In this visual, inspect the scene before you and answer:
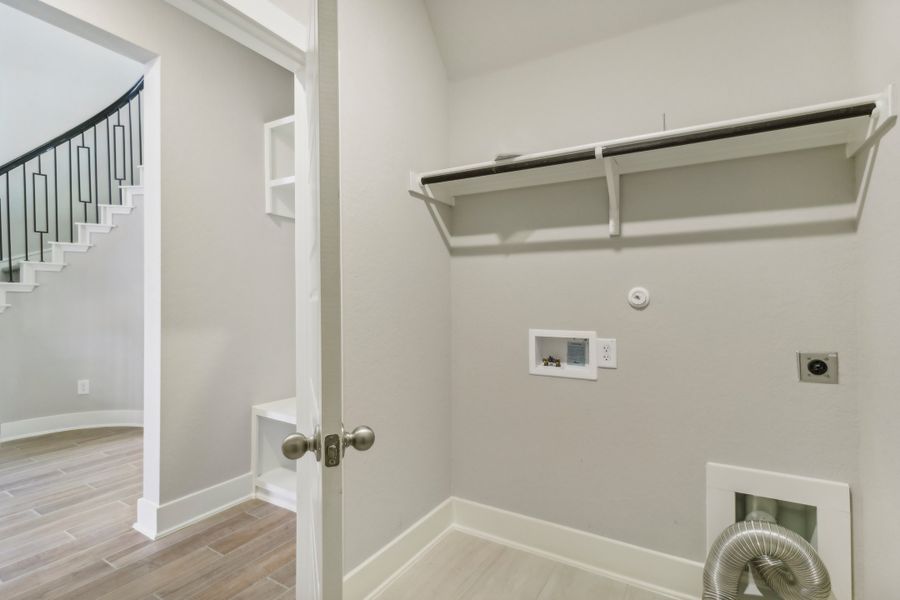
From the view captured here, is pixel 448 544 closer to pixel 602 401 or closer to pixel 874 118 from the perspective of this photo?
pixel 602 401

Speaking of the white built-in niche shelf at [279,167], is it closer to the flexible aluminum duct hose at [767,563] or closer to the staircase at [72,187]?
the staircase at [72,187]

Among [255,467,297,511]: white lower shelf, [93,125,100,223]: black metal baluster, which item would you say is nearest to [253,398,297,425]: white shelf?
[255,467,297,511]: white lower shelf

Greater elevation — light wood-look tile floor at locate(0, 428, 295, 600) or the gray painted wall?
the gray painted wall

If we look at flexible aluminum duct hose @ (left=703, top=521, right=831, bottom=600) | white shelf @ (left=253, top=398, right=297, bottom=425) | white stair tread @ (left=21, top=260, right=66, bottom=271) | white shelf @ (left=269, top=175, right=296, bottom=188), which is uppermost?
white shelf @ (left=269, top=175, right=296, bottom=188)

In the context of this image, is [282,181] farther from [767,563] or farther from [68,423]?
[68,423]

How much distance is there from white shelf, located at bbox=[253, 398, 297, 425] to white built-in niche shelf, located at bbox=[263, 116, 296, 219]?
3.96 ft

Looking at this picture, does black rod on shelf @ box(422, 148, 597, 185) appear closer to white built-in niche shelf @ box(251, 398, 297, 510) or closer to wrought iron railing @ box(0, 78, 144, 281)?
white built-in niche shelf @ box(251, 398, 297, 510)

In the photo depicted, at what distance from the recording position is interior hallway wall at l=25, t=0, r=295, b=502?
2236 millimetres

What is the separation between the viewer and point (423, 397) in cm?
205

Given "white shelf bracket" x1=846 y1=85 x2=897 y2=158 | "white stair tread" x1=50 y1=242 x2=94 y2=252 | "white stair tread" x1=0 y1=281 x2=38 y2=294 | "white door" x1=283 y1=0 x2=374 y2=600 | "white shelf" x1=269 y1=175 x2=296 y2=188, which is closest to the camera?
"white door" x1=283 y1=0 x2=374 y2=600

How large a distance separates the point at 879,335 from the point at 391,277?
164cm

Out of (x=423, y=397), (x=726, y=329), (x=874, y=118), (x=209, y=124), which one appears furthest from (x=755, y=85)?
(x=209, y=124)

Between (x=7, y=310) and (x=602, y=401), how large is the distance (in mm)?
4822

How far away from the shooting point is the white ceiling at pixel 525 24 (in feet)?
5.79
